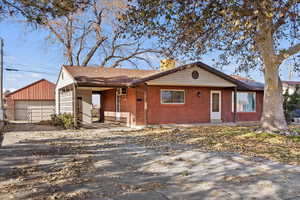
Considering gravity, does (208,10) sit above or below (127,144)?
above

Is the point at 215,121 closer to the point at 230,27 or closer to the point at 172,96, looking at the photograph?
the point at 172,96

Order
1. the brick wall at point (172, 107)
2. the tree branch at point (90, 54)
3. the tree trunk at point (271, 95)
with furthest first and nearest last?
1. the tree branch at point (90, 54)
2. the brick wall at point (172, 107)
3. the tree trunk at point (271, 95)

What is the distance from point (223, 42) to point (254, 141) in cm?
388

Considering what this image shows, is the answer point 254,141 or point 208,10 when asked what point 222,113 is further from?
point 208,10

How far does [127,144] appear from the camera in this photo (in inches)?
332

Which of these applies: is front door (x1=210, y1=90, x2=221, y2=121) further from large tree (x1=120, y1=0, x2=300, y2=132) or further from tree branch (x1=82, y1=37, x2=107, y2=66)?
tree branch (x1=82, y1=37, x2=107, y2=66)

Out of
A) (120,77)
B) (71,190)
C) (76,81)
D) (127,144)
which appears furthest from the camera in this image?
(120,77)

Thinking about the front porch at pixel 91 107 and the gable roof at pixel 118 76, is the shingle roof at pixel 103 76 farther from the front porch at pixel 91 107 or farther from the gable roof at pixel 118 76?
the front porch at pixel 91 107

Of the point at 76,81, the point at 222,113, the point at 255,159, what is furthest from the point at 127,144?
the point at 222,113

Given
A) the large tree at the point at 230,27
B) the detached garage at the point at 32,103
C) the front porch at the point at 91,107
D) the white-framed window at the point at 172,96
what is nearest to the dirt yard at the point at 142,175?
the large tree at the point at 230,27

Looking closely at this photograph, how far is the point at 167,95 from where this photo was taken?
14.6 meters

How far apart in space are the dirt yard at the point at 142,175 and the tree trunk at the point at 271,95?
408 centimetres

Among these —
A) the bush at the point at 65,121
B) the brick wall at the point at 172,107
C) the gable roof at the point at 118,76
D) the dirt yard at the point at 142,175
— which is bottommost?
the dirt yard at the point at 142,175

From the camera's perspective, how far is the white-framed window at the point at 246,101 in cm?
1738
